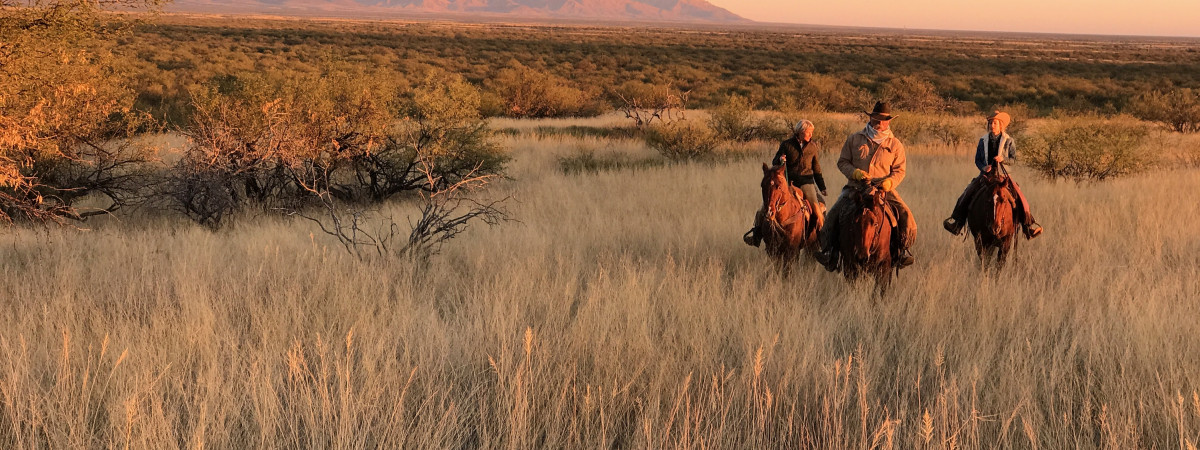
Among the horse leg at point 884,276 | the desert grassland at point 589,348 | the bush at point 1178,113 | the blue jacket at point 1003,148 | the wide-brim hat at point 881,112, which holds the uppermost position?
the bush at point 1178,113

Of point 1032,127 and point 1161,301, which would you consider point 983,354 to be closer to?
point 1161,301

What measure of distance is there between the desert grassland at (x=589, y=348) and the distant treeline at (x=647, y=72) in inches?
345

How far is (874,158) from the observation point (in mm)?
5648

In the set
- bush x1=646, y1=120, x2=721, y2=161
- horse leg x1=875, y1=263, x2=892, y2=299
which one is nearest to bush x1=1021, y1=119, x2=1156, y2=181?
bush x1=646, y1=120, x2=721, y2=161

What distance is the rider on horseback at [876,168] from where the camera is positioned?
565 cm

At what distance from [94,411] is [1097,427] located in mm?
4933

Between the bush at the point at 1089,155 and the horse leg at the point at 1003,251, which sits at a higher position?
the bush at the point at 1089,155

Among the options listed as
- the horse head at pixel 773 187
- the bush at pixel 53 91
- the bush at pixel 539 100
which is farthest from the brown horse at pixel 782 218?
the bush at pixel 539 100

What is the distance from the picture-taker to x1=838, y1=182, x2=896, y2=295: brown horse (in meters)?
5.33

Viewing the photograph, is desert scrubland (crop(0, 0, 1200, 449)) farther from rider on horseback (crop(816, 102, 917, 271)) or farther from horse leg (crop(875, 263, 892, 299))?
rider on horseback (crop(816, 102, 917, 271))

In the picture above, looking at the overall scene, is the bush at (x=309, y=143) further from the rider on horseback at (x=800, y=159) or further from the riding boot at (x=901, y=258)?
the riding boot at (x=901, y=258)

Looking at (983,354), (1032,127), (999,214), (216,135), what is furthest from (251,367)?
(1032,127)

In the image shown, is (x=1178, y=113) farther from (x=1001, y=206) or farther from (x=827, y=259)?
(x=827, y=259)

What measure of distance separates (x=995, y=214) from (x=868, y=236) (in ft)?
5.34
